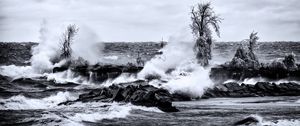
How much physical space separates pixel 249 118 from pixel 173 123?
2454 millimetres

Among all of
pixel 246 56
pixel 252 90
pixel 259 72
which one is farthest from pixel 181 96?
pixel 246 56

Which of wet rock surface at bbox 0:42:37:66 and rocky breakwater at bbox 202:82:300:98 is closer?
rocky breakwater at bbox 202:82:300:98

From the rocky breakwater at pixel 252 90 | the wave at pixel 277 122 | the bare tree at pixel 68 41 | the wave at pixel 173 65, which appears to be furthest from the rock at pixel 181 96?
the bare tree at pixel 68 41

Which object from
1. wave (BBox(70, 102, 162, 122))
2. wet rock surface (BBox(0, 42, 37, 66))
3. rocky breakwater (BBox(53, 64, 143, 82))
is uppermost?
wet rock surface (BBox(0, 42, 37, 66))

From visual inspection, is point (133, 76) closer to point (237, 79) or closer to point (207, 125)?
point (237, 79)

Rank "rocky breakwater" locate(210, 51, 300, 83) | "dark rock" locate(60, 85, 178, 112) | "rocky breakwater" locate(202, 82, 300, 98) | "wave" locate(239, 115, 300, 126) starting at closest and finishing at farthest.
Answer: "wave" locate(239, 115, 300, 126)
"dark rock" locate(60, 85, 178, 112)
"rocky breakwater" locate(202, 82, 300, 98)
"rocky breakwater" locate(210, 51, 300, 83)

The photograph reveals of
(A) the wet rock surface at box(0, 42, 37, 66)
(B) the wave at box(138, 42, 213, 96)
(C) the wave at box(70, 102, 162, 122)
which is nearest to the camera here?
(C) the wave at box(70, 102, 162, 122)

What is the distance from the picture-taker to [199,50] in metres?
35.3

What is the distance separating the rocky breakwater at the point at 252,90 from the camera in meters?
24.2

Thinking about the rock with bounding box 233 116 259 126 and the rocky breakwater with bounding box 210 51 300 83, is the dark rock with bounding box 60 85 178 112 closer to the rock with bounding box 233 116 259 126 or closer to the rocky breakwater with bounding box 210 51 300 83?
the rock with bounding box 233 116 259 126

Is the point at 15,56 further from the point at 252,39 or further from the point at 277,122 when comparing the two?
the point at 277,122

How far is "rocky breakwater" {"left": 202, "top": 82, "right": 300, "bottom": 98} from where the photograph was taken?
79.5ft

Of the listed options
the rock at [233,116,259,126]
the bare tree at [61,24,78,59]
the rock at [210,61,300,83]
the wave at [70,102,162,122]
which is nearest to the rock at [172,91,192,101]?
the wave at [70,102,162,122]

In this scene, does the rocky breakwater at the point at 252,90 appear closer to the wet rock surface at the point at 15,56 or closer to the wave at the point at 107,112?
the wave at the point at 107,112
